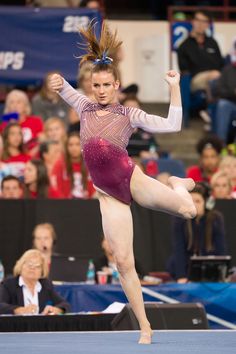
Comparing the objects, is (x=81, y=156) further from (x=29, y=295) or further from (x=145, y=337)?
(x=145, y=337)

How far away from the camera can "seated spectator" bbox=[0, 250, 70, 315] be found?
986 centimetres

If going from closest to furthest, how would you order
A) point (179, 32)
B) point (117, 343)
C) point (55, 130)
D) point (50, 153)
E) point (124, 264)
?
point (117, 343), point (124, 264), point (50, 153), point (55, 130), point (179, 32)

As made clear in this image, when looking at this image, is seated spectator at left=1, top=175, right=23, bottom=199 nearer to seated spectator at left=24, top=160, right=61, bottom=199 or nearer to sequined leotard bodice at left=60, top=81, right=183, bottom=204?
seated spectator at left=24, top=160, right=61, bottom=199

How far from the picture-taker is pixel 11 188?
11805mm

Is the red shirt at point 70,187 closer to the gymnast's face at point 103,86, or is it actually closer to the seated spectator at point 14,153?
the seated spectator at point 14,153

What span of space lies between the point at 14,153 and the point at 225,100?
3.61m

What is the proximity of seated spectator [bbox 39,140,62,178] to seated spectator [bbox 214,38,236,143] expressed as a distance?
300cm

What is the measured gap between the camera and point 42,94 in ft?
44.9

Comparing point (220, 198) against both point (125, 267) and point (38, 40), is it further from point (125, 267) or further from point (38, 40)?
point (125, 267)

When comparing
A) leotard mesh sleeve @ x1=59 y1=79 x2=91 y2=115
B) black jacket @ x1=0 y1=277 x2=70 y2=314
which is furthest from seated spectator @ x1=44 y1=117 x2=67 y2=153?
leotard mesh sleeve @ x1=59 y1=79 x2=91 y2=115

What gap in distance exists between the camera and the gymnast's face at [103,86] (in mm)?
7676

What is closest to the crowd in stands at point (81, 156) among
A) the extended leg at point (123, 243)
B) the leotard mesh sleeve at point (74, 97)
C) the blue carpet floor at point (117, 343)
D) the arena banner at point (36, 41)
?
the arena banner at point (36, 41)

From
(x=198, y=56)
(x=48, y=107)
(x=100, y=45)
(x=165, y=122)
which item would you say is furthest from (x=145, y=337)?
(x=198, y=56)

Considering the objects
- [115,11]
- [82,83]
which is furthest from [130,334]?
[115,11]
